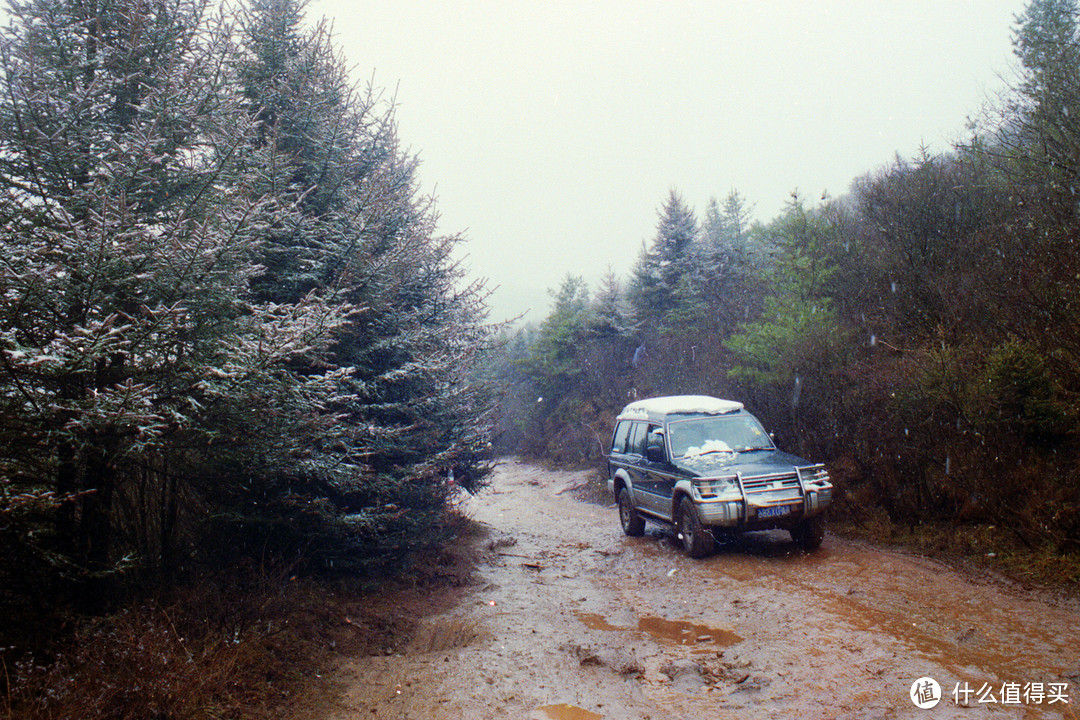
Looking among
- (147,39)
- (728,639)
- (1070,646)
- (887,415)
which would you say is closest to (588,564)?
(728,639)

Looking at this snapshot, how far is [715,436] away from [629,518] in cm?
286

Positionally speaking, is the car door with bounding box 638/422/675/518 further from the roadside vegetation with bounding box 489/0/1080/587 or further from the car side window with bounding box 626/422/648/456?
the roadside vegetation with bounding box 489/0/1080/587

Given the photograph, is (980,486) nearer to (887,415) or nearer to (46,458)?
(887,415)

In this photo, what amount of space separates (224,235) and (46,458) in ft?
7.32

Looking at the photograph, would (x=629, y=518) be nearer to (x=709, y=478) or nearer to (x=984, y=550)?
(x=709, y=478)

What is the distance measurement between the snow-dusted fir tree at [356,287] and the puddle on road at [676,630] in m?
3.01

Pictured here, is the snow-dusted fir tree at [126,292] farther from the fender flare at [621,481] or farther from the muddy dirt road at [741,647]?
the fender flare at [621,481]

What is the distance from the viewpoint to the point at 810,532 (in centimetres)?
921

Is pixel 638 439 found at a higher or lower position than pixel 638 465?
higher

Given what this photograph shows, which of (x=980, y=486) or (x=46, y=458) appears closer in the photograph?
(x=46, y=458)

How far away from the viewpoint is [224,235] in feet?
17.5
